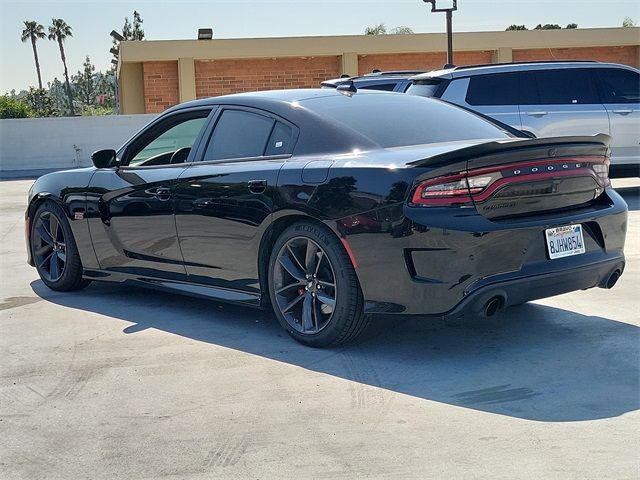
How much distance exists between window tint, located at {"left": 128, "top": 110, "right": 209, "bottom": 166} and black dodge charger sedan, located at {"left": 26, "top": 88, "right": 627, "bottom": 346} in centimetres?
1

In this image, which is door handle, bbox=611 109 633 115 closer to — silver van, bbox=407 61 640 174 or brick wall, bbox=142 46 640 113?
silver van, bbox=407 61 640 174

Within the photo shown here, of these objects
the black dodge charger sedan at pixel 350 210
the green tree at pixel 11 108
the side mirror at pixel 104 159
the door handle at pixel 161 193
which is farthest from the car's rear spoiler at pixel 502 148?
the green tree at pixel 11 108

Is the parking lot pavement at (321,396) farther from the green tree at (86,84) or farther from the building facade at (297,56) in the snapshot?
the green tree at (86,84)

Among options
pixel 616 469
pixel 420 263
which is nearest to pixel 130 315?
pixel 420 263

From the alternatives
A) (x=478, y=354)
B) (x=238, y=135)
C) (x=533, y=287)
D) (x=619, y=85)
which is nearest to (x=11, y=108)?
(x=619, y=85)

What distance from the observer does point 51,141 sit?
28.7 m

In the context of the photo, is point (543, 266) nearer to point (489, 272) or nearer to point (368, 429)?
point (489, 272)

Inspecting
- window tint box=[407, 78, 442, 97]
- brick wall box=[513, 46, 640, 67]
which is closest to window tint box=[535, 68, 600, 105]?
window tint box=[407, 78, 442, 97]

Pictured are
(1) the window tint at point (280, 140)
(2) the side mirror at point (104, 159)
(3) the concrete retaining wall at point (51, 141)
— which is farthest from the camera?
(3) the concrete retaining wall at point (51, 141)

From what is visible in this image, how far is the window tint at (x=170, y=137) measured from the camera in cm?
662

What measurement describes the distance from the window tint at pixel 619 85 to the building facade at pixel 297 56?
19.2 meters

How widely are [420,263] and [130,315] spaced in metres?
2.61

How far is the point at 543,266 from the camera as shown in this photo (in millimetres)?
5039

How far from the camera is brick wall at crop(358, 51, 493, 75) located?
31781mm
